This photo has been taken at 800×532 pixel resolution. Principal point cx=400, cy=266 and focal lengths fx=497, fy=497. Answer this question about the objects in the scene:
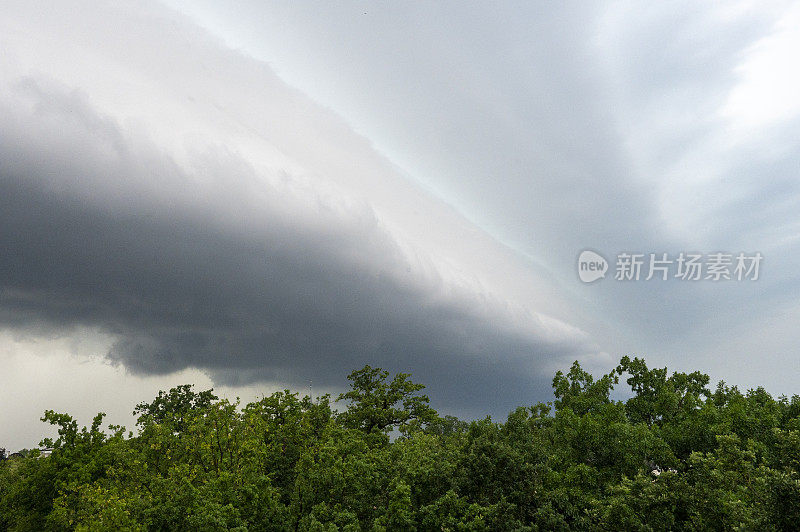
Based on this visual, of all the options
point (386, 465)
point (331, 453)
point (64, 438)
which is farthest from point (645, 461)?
point (64, 438)

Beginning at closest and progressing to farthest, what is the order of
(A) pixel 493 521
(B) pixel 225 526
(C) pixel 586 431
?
1. (B) pixel 225 526
2. (A) pixel 493 521
3. (C) pixel 586 431

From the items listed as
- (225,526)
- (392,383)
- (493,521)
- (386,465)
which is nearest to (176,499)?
(225,526)

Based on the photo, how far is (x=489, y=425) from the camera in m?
26.3

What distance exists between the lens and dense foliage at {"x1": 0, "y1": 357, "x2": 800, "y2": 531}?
20.0m

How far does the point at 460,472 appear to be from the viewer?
933 inches

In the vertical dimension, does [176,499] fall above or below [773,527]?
below

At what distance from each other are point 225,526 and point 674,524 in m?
18.2

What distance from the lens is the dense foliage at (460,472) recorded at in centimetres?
2003

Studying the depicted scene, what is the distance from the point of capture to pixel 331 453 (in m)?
24.4

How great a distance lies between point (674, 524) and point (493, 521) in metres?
7.25

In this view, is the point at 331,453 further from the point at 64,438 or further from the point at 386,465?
the point at 64,438

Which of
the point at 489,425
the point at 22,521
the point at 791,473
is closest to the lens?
the point at 791,473

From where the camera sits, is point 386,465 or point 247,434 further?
point 247,434

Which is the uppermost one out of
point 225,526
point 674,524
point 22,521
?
point 674,524
